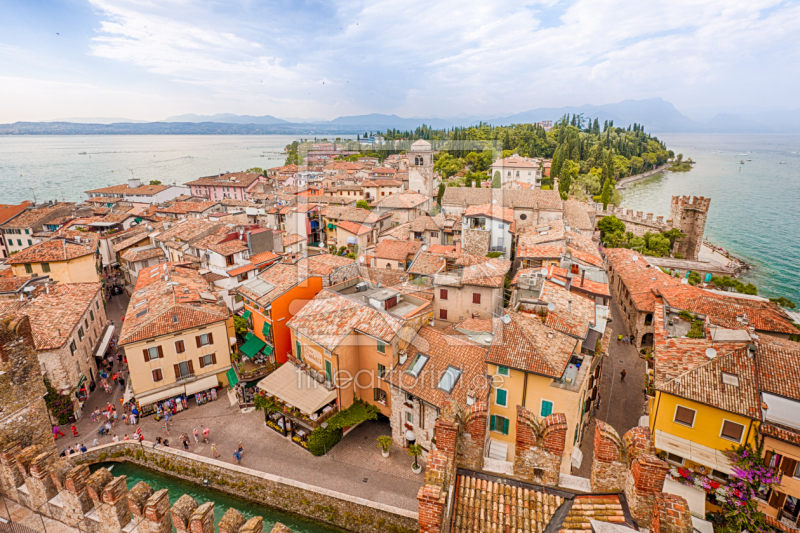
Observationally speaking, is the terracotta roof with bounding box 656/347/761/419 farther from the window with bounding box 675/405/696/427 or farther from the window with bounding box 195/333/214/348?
the window with bounding box 195/333/214/348

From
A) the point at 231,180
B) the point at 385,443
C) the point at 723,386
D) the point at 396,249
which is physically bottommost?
the point at 385,443

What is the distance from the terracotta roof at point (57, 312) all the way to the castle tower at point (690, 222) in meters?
63.9

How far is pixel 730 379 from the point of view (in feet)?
48.3

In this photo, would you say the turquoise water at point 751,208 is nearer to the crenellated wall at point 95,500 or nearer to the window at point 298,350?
the window at point 298,350

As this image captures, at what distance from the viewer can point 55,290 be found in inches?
1055

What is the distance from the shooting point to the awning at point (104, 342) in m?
26.3

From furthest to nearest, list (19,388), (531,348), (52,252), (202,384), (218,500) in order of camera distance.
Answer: (52,252) < (202,384) < (218,500) < (531,348) < (19,388)

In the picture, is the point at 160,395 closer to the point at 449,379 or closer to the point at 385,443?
the point at 385,443

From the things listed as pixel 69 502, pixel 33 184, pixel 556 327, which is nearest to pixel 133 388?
pixel 69 502

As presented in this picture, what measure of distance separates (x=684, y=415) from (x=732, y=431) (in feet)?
4.65

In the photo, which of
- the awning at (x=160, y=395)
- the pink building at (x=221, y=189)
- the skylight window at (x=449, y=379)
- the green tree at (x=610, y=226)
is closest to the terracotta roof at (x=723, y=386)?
the skylight window at (x=449, y=379)

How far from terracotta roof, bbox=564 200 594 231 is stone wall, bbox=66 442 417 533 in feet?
121

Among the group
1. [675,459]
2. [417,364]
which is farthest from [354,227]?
[675,459]

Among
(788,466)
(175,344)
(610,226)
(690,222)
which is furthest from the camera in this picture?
(690,222)
